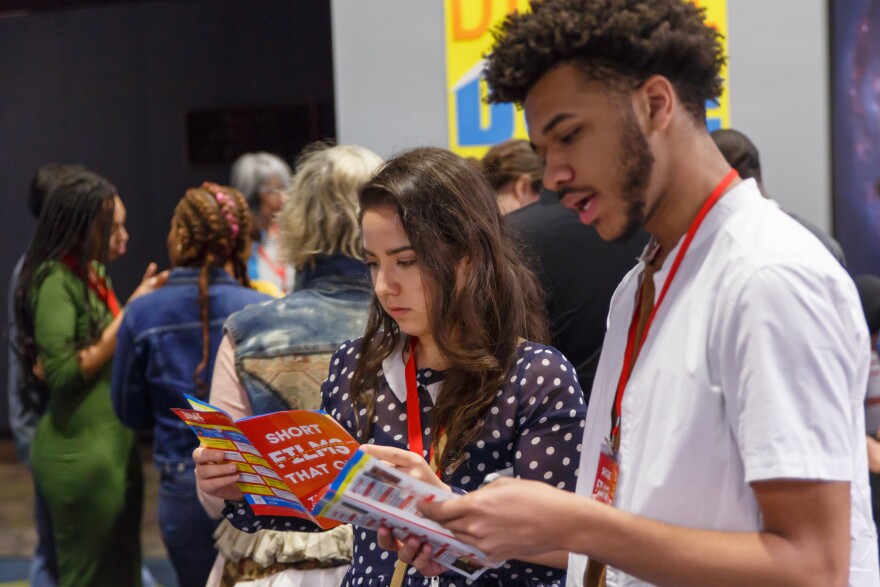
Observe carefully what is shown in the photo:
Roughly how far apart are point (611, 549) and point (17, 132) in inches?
348

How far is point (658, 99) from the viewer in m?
1.21

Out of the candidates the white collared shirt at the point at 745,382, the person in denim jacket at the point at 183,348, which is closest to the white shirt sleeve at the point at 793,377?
the white collared shirt at the point at 745,382

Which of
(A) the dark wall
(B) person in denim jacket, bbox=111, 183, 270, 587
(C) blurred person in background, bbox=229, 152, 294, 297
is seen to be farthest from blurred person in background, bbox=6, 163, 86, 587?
(A) the dark wall

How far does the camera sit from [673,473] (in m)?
1.13

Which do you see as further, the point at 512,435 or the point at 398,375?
the point at 398,375

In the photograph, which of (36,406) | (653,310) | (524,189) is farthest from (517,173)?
(653,310)

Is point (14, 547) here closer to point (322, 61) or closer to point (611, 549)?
point (322, 61)

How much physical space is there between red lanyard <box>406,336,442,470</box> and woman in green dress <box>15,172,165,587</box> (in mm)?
2189

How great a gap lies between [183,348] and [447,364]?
1.56 metres

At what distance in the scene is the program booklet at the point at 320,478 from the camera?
1235mm

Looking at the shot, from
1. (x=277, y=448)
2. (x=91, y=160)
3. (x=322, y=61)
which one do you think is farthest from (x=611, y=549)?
(x=91, y=160)

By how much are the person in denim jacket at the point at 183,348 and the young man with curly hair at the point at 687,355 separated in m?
2.11

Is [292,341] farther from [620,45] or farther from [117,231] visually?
[117,231]

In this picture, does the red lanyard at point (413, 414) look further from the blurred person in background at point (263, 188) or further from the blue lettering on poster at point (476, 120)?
the blurred person in background at point (263, 188)
